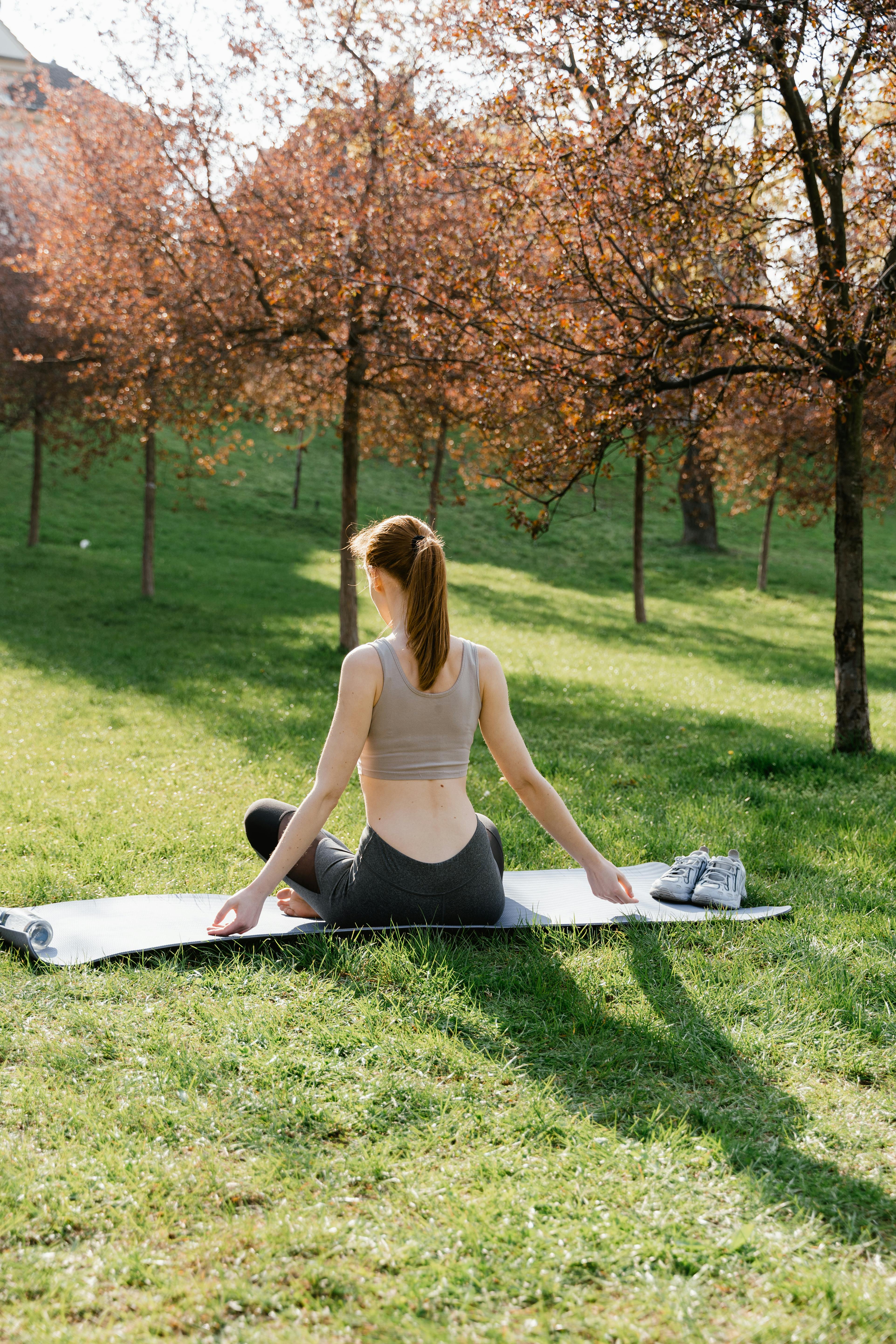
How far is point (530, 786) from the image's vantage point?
4.04m

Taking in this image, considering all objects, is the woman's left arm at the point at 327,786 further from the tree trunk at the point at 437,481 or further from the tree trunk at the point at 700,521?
the tree trunk at the point at 700,521

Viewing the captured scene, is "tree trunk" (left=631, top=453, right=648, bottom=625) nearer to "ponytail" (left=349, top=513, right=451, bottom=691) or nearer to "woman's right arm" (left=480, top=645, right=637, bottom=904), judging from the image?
"woman's right arm" (left=480, top=645, right=637, bottom=904)

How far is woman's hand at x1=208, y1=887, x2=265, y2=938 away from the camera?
12.5 feet

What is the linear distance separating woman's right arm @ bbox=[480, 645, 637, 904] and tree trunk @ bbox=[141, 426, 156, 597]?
12870 mm

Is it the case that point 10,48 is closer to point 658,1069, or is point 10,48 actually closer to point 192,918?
point 192,918

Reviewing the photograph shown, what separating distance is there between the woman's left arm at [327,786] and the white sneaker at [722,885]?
1847 mm

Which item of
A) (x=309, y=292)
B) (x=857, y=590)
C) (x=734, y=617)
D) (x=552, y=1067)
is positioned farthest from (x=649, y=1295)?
(x=734, y=617)

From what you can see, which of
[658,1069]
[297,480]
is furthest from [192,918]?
[297,480]

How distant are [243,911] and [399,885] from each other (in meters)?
0.64

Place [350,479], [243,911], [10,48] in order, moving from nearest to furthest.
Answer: [243,911]
[350,479]
[10,48]

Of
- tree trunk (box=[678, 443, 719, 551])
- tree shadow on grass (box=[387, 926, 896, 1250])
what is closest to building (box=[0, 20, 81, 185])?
tree shadow on grass (box=[387, 926, 896, 1250])

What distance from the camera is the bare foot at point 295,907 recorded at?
175 inches

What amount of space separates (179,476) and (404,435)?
4.02 meters

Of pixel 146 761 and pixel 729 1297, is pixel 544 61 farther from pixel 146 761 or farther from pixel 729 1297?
pixel 729 1297
